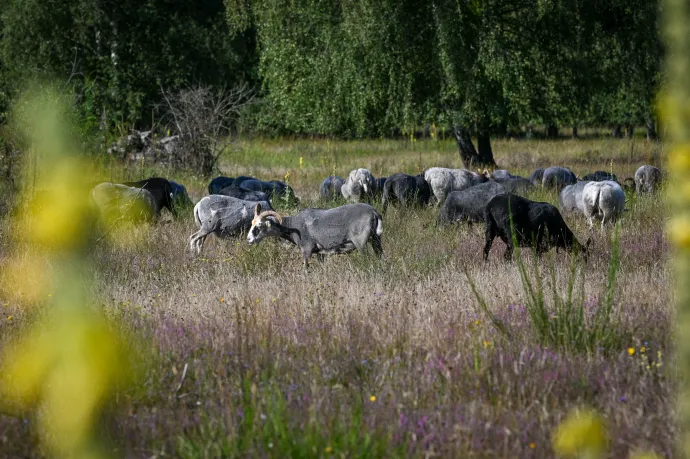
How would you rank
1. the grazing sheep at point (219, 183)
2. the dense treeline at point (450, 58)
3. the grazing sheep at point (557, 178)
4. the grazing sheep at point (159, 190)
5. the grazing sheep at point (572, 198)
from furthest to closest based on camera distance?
the dense treeline at point (450, 58), the grazing sheep at point (557, 178), the grazing sheep at point (219, 183), the grazing sheep at point (159, 190), the grazing sheep at point (572, 198)

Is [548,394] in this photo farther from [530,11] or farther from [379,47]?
[530,11]

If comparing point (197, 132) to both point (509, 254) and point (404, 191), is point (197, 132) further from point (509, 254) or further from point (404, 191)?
point (509, 254)

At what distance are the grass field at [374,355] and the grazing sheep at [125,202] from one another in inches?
82.2

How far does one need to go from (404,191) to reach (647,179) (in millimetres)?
5096

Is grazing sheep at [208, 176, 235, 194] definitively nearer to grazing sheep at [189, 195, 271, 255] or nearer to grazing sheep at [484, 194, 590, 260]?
grazing sheep at [189, 195, 271, 255]

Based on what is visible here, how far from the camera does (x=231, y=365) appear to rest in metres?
4.79

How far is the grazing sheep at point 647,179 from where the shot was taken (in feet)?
49.1

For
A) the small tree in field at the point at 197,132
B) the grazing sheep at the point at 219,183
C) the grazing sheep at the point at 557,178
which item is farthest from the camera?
the small tree in field at the point at 197,132

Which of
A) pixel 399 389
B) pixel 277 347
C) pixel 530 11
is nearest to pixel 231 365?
pixel 277 347

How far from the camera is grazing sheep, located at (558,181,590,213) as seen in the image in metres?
11.9

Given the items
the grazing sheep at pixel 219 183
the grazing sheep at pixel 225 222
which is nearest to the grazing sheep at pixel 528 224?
the grazing sheep at pixel 225 222

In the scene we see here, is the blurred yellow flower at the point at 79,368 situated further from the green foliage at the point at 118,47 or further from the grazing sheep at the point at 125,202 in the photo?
the green foliage at the point at 118,47

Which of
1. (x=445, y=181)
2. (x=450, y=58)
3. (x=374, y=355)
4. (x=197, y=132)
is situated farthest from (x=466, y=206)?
(x=197, y=132)

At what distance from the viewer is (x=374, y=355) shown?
16.6 feet
